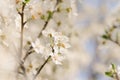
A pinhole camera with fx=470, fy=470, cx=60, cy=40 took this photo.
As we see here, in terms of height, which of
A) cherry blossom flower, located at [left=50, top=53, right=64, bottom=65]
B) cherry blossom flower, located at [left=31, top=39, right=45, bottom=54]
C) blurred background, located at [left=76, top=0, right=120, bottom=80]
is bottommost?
cherry blossom flower, located at [left=50, top=53, right=64, bottom=65]

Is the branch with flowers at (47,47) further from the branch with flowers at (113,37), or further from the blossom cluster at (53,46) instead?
the branch with flowers at (113,37)

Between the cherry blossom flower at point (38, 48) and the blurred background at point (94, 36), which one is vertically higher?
the blurred background at point (94, 36)

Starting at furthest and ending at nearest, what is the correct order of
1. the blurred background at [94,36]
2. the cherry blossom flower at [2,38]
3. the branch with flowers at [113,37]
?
the blurred background at [94,36] < the branch with flowers at [113,37] < the cherry blossom flower at [2,38]

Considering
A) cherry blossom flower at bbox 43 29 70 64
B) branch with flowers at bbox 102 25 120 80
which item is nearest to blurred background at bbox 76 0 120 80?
branch with flowers at bbox 102 25 120 80

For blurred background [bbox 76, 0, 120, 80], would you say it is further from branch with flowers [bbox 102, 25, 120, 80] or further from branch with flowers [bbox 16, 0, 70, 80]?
branch with flowers [bbox 16, 0, 70, 80]

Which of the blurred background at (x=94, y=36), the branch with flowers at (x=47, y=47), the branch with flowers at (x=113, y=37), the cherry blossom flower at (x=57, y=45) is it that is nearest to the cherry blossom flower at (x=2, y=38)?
the branch with flowers at (x=47, y=47)

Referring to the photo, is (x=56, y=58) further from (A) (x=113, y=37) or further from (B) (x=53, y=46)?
(A) (x=113, y=37)

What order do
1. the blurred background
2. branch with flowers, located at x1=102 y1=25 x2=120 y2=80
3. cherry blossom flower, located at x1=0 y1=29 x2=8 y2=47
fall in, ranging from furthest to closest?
the blurred background → branch with flowers, located at x1=102 y1=25 x2=120 y2=80 → cherry blossom flower, located at x1=0 y1=29 x2=8 y2=47

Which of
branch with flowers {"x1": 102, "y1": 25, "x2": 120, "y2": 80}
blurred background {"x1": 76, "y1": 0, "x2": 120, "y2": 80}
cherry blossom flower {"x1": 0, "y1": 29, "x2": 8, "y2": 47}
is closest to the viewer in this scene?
cherry blossom flower {"x1": 0, "y1": 29, "x2": 8, "y2": 47}

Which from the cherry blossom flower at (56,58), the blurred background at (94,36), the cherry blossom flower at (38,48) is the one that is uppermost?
the blurred background at (94,36)

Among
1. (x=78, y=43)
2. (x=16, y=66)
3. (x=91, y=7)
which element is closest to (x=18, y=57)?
(x=16, y=66)

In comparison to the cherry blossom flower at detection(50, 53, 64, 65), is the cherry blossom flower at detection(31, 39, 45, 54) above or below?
above

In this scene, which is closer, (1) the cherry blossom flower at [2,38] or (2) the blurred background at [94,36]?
(1) the cherry blossom flower at [2,38]
